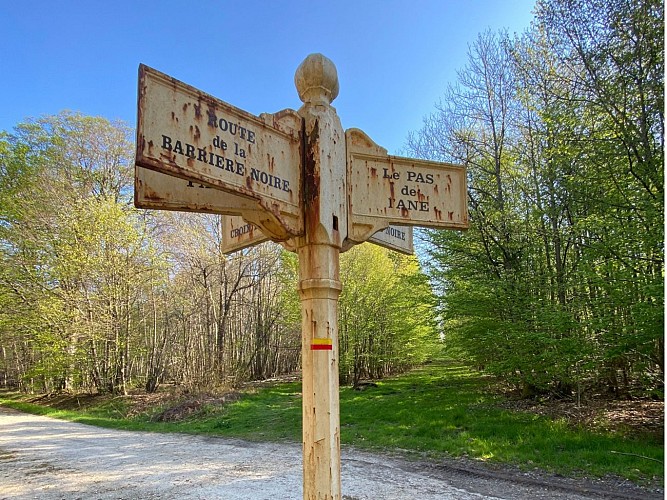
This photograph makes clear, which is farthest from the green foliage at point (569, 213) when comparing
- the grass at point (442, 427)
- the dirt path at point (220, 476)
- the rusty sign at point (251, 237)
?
the rusty sign at point (251, 237)

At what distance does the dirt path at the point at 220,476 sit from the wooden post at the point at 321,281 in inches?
128

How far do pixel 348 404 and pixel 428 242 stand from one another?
16.4 feet

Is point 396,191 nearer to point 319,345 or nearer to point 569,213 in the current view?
point 319,345

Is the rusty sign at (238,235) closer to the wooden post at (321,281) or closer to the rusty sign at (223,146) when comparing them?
the rusty sign at (223,146)

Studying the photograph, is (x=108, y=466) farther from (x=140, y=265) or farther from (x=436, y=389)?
(x=140, y=265)

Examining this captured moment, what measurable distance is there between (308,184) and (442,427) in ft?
25.7

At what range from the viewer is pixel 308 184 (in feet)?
6.79

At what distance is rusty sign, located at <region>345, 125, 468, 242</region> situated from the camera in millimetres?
2252

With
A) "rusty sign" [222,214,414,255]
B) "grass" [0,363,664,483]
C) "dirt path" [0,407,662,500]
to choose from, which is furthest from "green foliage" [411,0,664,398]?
"rusty sign" [222,214,414,255]

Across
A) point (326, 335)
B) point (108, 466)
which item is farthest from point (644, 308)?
point (108, 466)

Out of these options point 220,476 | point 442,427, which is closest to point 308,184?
point 220,476

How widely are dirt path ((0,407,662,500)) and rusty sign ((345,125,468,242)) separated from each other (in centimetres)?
362

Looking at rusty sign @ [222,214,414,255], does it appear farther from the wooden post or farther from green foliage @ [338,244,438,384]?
green foliage @ [338,244,438,384]

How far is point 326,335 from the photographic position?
2049 mm
